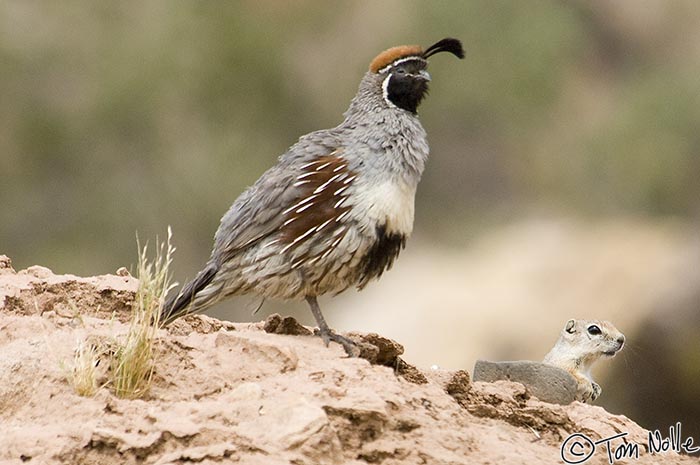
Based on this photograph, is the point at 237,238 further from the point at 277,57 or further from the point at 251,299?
the point at 277,57

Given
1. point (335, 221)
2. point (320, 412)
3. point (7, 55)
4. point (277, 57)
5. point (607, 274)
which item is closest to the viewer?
point (320, 412)

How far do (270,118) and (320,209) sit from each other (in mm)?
19304

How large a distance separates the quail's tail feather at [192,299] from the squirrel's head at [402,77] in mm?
1616

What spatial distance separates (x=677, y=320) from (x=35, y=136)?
13.2 metres

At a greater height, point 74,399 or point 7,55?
point 7,55

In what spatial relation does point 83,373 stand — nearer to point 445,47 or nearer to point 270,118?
point 445,47

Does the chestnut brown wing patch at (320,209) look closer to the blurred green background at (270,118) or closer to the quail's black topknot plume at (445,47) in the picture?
the quail's black topknot plume at (445,47)

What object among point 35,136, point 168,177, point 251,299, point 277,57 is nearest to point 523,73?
point 277,57

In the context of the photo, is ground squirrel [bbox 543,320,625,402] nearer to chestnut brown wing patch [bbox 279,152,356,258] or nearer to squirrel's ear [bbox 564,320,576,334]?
squirrel's ear [bbox 564,320,576,334]

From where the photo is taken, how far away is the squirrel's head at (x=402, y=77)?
9.75m

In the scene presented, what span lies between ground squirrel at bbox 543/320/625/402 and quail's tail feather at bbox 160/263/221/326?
2.44 meters

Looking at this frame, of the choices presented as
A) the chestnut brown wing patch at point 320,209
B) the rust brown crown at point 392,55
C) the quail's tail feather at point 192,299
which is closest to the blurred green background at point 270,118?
the rust brown crown at point 392,55

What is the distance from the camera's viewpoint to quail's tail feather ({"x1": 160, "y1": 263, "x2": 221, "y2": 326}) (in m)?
9.02

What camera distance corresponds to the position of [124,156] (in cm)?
2738
